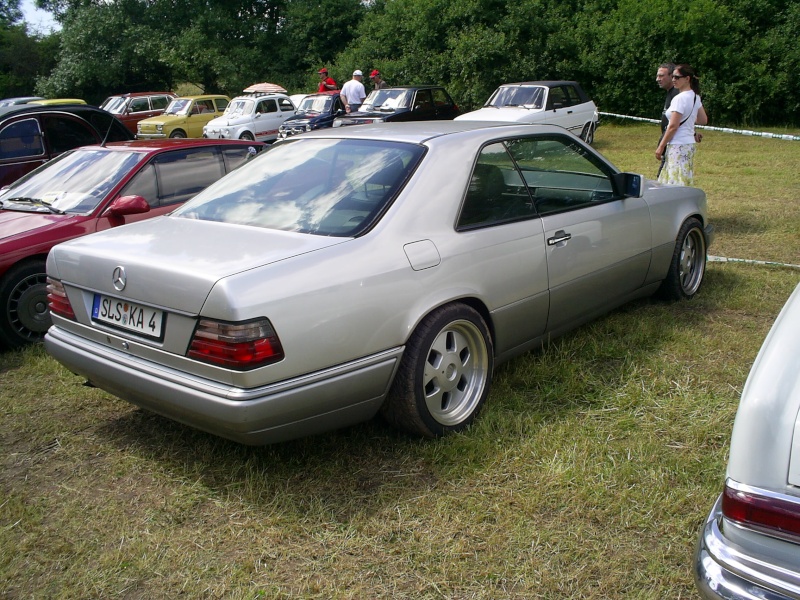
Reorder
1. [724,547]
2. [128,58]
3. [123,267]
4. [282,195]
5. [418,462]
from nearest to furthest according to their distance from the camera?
[724,547], [123,267], [418,462], [282,195], [128,58]

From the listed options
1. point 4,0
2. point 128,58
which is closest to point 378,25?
point 128,58

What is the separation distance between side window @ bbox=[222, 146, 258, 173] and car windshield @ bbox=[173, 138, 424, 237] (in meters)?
2.24

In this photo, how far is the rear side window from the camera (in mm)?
5641

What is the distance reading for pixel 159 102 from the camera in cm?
2577

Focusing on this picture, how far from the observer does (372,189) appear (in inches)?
141

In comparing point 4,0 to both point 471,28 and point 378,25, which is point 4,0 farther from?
point 471,28

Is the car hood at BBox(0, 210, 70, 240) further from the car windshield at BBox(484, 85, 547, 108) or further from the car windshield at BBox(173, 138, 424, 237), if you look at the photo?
the car windshield at BBox(484, 85, 547, 108)

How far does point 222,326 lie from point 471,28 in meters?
23.3

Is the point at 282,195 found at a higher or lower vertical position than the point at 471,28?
lower

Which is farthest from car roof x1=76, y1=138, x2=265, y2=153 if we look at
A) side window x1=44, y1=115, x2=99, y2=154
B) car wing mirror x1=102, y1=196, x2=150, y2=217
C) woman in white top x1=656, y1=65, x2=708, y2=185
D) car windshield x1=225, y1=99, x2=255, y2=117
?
car windshield x1=225, y1=99, x2=255, y2=117

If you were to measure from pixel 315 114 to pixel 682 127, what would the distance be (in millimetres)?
13119

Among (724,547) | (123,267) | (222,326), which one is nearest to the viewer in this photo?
(724,547)

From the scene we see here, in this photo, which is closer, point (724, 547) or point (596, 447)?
point (724, 547)

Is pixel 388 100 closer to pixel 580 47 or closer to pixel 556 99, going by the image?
pixel 556 99
